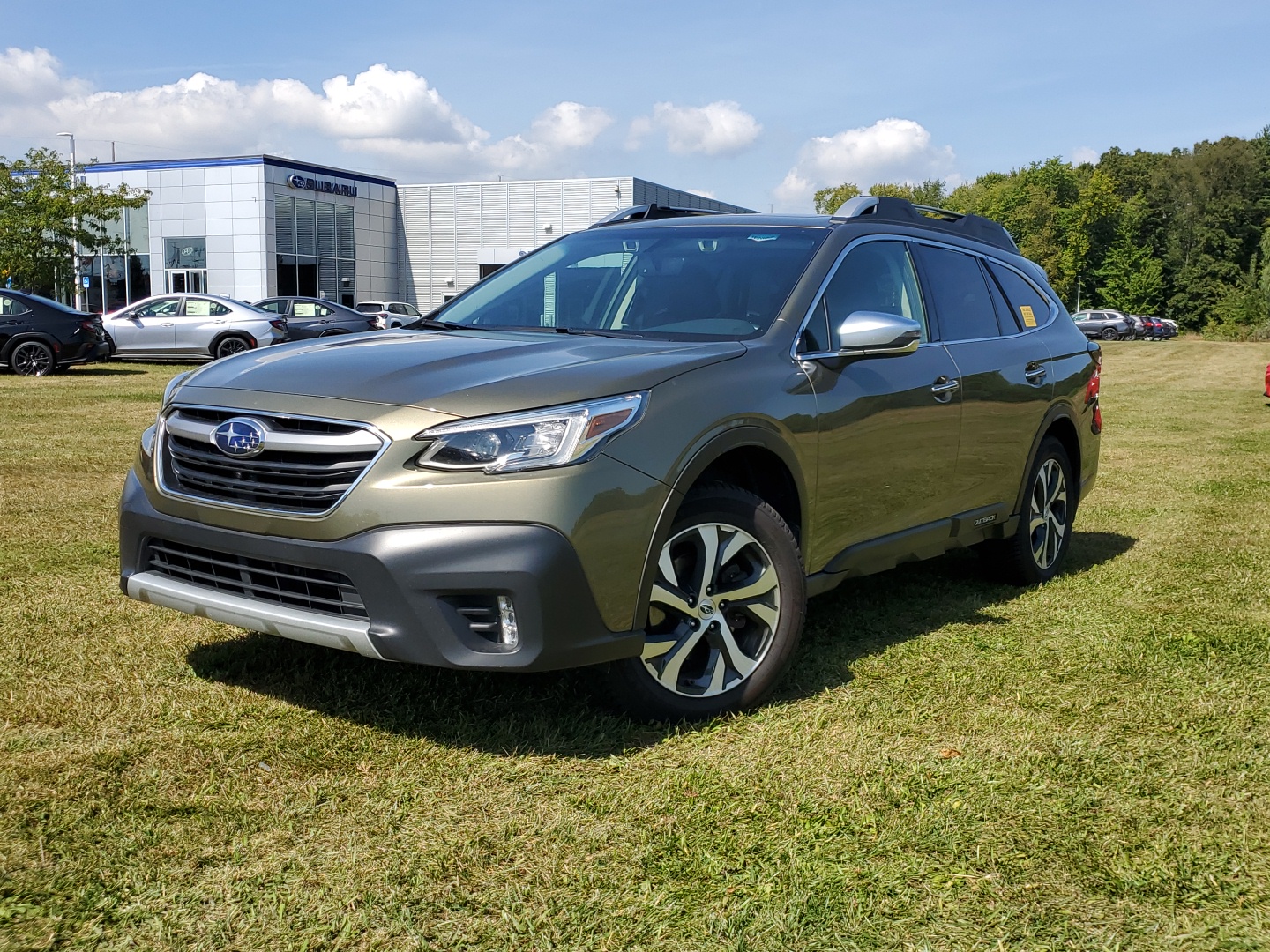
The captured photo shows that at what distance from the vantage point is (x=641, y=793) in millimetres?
3408

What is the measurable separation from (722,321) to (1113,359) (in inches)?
1579

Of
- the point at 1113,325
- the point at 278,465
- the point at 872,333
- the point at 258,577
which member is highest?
the point at 1113,325

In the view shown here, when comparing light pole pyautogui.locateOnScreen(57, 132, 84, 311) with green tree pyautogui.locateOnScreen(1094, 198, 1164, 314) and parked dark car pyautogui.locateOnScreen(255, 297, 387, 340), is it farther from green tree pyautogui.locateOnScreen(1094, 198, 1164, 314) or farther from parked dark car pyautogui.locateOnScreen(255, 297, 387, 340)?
green tree pyautogui.locateOnScreen(1094, 198, 1164, 314)

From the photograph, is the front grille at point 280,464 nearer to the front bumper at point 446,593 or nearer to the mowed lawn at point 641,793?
the front bumper at point 446,593

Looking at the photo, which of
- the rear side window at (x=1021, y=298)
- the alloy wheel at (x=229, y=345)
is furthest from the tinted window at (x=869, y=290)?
the alloy wheel at (x=229, y=345)

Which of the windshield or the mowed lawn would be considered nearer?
the mowed lawn

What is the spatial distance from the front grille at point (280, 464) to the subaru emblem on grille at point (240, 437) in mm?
18

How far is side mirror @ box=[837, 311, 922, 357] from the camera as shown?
4.39 metres

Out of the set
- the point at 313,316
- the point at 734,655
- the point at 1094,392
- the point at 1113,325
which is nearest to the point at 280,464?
the point at 734,655

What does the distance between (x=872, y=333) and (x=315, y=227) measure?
5247cm

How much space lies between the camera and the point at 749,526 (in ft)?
13.1

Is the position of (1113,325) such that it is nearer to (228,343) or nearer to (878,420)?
(228,343)

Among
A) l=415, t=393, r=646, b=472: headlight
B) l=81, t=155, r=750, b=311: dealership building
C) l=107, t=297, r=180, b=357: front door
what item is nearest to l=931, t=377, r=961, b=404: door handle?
l=415, t=393, r=646, b=472: headlight

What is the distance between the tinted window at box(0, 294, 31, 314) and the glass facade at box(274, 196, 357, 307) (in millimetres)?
30582
